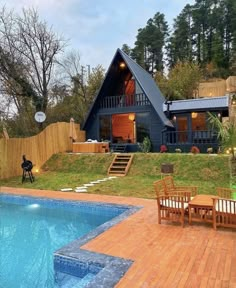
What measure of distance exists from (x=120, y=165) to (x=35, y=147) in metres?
4.94

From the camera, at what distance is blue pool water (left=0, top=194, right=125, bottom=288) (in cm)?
464

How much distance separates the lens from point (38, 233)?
703 centimetres

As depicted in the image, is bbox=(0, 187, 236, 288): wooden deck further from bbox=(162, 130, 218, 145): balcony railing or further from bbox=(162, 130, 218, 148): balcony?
bbox=(162, 130, 218, 145): balcony railing

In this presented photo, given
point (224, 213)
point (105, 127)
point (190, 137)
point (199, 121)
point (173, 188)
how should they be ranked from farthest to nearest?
point (105, 127), point (199, 121), point (190, 137), point (173, 188), point (224, 213)

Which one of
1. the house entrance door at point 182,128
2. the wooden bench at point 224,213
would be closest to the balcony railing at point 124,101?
the house entrance door at point 182,128

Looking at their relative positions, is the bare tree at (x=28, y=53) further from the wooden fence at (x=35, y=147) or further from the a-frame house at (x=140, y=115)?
the a-frame house at (x=140, y=115)

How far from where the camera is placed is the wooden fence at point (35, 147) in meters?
Answer: 13.3

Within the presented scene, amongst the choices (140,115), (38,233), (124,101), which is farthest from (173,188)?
(124,101)

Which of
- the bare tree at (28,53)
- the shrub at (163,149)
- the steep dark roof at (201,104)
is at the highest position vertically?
the bare tree at (28,53)

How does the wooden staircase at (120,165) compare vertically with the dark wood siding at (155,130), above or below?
below

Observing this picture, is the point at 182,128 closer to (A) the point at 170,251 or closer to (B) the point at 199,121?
(B) the point at 199,121

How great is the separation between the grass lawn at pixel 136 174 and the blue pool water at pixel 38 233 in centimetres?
173

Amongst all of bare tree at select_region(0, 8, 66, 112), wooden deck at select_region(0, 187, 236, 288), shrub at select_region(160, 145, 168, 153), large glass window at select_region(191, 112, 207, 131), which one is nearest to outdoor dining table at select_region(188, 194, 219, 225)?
wooden deck at select_region(0, 187, 236, 288)

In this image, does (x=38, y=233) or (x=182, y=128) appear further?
(x=182, y=128)
